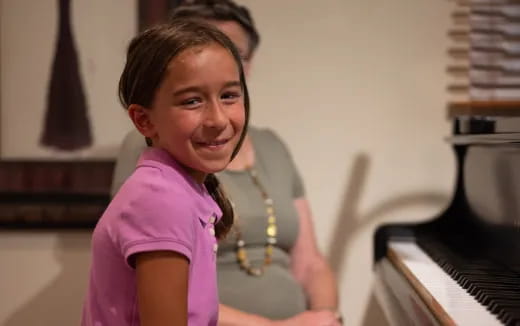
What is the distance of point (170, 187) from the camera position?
2.34 feet

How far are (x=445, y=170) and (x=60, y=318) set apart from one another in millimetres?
1353

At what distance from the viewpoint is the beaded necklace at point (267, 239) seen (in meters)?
1.36

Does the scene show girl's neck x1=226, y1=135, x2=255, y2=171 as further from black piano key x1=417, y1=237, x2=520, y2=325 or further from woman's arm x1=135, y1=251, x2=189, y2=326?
woman's arm x1=135, y1=251, x2=189, y2=326

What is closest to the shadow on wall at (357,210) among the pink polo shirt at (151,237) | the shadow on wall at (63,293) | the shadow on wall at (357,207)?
the shadow on wall at (357,207)

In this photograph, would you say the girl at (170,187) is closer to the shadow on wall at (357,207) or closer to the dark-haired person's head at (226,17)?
the dark-haired person's head at (226,17)

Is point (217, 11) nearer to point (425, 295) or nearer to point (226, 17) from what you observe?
point (226, 17)

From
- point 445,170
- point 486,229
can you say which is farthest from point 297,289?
point 445,170

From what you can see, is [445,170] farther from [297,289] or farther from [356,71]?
[297,289]

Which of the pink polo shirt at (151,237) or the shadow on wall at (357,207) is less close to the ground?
the pink polo shirt at (151,237)

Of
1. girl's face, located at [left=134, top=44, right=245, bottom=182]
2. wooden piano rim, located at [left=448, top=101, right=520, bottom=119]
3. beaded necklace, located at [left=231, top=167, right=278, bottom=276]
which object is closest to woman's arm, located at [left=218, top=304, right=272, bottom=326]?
beaded necklace, located at [left=231, top=167, right=278, bottom=276]

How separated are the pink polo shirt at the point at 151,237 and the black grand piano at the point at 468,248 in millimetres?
422

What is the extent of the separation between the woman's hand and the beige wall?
24.2 inches

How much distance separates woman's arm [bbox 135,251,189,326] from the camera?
2.23 ft

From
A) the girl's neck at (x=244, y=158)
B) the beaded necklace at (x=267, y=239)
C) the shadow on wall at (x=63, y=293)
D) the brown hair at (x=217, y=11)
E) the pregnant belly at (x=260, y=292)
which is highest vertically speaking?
the brown hair at (x=217, y=11)
